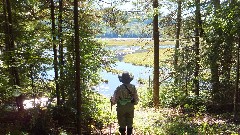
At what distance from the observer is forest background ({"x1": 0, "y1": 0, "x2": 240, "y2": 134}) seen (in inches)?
434

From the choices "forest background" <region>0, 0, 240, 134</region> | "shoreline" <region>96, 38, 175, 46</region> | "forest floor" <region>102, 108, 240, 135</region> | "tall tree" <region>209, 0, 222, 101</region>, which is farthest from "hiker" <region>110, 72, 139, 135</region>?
"shoreline" <region>96, 38, 175, 46</region>

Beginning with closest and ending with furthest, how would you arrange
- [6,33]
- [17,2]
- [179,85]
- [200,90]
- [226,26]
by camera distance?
[226,26], [6,33], [17,2], [200,90], [179,85]

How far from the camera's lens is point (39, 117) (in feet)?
35.0

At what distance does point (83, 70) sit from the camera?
11.7 metres

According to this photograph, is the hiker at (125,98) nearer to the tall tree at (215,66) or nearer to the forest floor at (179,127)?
the forest floor at (179,127)

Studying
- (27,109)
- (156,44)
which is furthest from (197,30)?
(27,109)

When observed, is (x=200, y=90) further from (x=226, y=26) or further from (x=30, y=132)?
(x=30, y=132)

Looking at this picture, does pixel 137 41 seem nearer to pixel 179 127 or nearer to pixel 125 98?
pixel 179 127

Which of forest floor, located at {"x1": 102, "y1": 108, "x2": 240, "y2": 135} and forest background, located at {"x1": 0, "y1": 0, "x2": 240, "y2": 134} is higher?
forest background, located at {"x1": 0, "y1": 0, "x2": 240, "y2": 134}

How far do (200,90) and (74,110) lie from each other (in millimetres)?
10117

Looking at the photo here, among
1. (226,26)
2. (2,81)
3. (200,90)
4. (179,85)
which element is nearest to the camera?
(2,81)

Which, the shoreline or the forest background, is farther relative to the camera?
the shoreline

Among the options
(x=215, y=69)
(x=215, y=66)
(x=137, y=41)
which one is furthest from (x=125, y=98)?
(x=137, y=41)

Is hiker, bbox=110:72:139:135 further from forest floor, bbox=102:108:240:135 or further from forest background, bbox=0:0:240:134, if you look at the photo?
forest background, bbox=0:0:240:134
